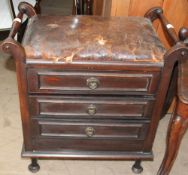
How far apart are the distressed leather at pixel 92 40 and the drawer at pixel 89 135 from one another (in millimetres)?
289

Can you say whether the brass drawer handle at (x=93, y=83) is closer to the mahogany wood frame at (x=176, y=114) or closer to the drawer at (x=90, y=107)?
the drawer at (x=90, y=107)

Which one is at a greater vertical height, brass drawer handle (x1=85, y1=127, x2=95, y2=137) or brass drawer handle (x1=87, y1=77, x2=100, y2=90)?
brass drawer handle (x1=87, y1=77, x2=100, y2=90)

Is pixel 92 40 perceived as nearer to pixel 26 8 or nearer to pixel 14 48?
pixel 14 48

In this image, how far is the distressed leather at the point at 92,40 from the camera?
922mm

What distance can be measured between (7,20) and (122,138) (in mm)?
1139

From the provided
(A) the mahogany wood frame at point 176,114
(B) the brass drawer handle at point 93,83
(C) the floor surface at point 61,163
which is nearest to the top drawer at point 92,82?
(B) the brass drawer handle at point 93,83

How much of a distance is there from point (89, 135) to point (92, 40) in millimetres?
379

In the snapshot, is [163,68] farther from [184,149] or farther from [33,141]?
[184,149]

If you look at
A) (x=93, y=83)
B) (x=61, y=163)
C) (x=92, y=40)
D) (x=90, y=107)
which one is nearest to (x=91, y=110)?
(x=90, y=107)

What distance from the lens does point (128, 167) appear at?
1.35 m

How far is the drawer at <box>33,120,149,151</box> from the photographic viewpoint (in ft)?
3.62

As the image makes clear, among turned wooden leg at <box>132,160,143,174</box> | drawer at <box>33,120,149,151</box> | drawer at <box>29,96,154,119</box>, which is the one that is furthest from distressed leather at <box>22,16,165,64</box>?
turned wooden leg at <box>132,160,143,174</box>

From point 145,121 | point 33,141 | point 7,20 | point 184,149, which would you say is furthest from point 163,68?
point 7,20

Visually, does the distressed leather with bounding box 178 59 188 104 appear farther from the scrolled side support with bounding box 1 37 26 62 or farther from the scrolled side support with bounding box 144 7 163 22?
the scrolled side support with bounding box 1 37 26 62
